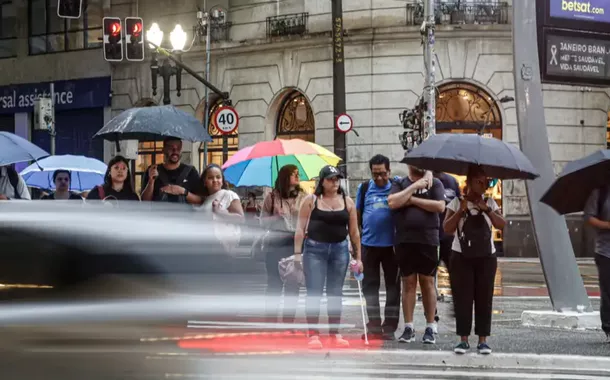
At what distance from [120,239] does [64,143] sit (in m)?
36.1

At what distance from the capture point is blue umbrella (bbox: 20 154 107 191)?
778 inches

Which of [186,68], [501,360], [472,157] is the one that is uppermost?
[186,68]

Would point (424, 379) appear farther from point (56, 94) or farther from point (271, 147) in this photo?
point (56, 94)

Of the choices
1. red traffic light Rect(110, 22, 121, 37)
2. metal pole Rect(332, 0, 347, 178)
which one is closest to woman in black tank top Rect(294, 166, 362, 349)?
red traffic light Rect(110, 22, 121, 37)

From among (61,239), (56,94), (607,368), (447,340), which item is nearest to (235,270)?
(61,239)

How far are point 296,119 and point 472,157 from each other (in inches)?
930

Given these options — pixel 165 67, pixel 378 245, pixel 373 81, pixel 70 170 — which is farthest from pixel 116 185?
pixel 373 81

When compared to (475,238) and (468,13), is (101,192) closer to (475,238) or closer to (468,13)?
(475,238)

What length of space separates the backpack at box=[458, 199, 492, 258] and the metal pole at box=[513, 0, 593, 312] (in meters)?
2.82

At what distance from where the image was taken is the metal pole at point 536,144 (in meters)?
12.5

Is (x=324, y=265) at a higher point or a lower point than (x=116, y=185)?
lower

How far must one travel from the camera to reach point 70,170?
20.1m

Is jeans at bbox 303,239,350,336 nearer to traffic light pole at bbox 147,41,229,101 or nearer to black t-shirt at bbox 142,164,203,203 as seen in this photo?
black t-shirt at bbox 142,164,203,203

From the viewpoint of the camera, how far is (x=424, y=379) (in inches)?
350
